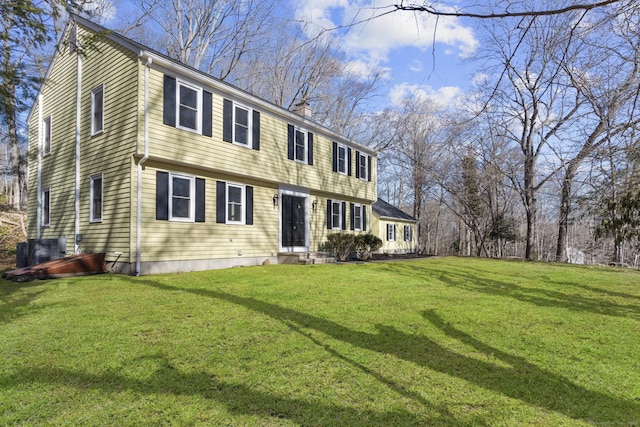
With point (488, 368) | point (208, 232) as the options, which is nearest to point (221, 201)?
point (208, 232)

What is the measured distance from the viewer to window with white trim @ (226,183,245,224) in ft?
37.2

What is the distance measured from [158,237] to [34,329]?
5.06m

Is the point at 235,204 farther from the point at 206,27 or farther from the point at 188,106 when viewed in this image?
the point at 206,27

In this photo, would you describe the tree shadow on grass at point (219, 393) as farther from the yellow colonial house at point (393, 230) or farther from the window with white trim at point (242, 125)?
the yellow colonial house at point (393, 230)

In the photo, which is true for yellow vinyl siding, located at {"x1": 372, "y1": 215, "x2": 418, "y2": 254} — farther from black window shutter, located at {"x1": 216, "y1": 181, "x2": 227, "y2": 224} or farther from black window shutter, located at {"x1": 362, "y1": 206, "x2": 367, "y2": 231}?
black window shutter, located at {"x1": 216, "y1": 181, "x2": 227, "y2": 224}

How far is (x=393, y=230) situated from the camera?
23.8 meters

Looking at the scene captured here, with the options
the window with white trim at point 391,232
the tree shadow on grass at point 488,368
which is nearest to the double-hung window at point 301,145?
the tree shadow on grass at point 488,368

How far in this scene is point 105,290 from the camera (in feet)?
22.4

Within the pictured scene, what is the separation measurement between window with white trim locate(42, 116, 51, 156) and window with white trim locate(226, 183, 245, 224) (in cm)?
705

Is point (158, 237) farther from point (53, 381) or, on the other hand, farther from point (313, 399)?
point (313, 399)

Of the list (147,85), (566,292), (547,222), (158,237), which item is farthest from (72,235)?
(547,222)

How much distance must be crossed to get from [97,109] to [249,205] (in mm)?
5307

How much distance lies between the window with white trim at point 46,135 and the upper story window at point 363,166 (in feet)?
42.1

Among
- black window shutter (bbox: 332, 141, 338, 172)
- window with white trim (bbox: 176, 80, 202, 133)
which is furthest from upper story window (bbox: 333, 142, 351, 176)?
window with white trim (bbox: 176, 80, 202, 133)
